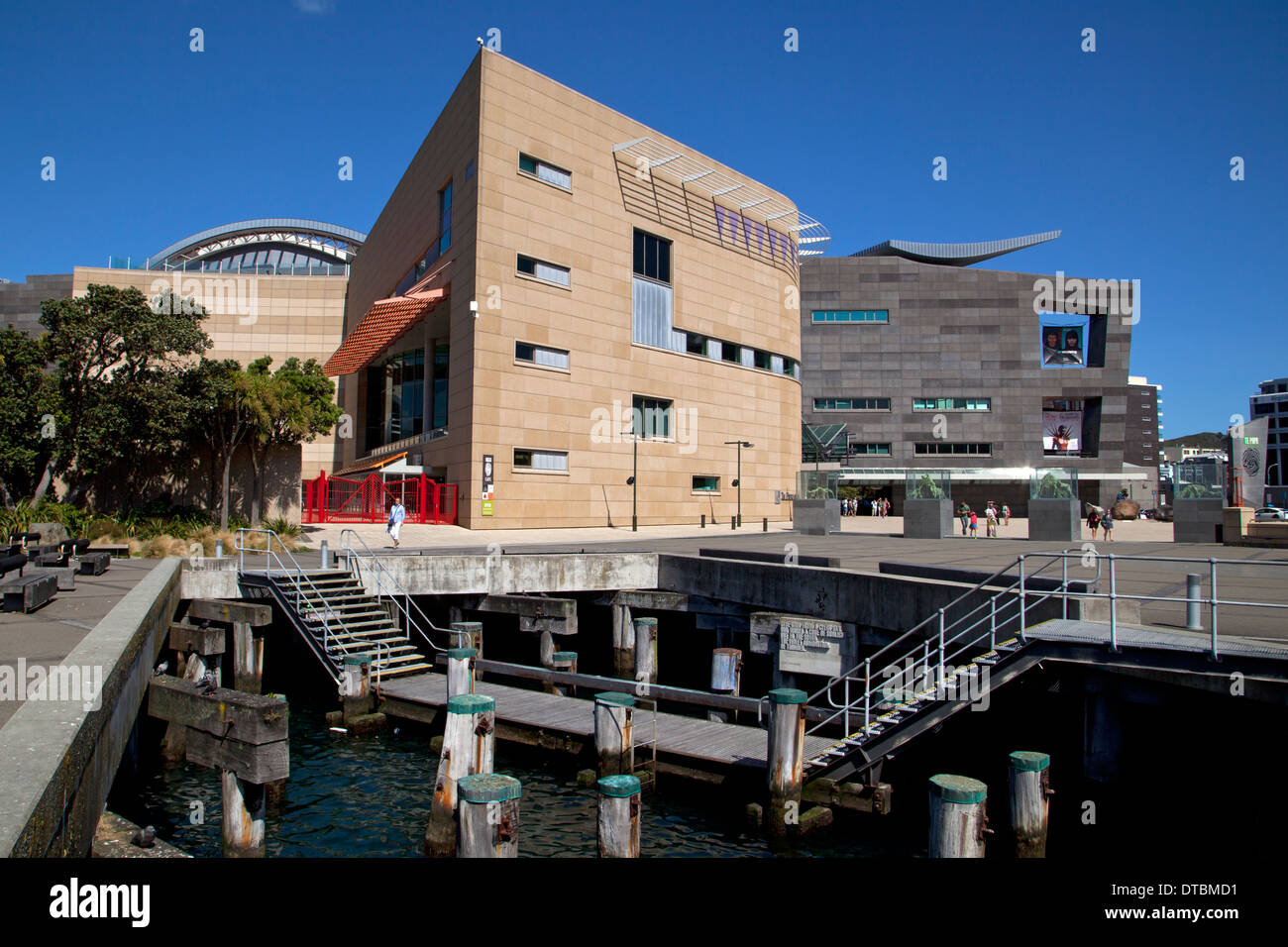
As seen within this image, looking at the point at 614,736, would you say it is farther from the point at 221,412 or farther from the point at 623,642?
the point at 221,412

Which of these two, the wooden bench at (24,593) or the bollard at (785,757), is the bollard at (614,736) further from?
the wooden bench at (24,593)

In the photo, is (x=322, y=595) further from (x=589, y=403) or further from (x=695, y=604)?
(x=589, y=403)

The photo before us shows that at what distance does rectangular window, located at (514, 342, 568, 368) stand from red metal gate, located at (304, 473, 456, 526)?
21.6 feet

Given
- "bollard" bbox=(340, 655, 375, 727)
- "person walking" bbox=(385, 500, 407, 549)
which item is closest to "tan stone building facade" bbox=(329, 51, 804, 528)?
"person walking" bbox=(385, 500, 407, 549)

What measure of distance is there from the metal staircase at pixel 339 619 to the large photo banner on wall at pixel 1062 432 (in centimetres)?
7932

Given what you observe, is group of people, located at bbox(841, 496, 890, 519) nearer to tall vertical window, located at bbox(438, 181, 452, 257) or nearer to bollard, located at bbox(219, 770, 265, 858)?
tall vertical window, located at bbox(438, 181, 452, 257)

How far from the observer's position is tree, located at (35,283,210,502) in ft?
86.2

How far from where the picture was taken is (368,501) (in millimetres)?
36156

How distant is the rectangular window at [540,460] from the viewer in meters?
36.1

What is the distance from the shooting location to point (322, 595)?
58.0 ft

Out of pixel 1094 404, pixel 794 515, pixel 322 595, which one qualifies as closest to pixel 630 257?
pixel 794 515

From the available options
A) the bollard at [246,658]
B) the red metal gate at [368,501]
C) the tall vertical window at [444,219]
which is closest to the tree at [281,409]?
the red metal gate at [368,501]

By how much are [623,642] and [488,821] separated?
13370mm
